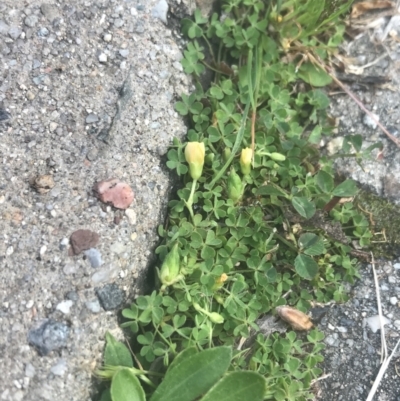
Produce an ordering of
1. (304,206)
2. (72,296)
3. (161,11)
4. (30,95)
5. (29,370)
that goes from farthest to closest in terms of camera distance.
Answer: (161,11), (304,206), (30,95), (72,296), (29,370)

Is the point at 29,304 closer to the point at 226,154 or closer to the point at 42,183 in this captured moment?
the point at 42,183

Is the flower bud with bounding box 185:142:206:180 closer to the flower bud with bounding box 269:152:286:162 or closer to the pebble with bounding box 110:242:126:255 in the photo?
the flower bud with bounding box 269:152:286:162

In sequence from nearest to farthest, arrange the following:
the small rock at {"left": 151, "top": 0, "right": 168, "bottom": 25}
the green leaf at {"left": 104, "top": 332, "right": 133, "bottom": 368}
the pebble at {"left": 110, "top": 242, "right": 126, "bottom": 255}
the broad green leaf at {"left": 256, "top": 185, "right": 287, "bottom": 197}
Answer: the green leaf at {"left": 104, "top": 332, "right": 133, "bottom": 368}
the pebble at {"left": 110, "top": 242, "right": 126, "bottom": 255}
the broad green leaf at {"left": 256, "top": 185, "right": 287, "bottom": 197}
the small rock at {"left": 151, "top": 0, "right": 168, "bottom": 25}

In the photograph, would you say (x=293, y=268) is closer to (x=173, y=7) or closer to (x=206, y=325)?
(x=206, y=325)

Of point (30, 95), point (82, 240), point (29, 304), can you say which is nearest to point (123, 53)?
point (30, 95)

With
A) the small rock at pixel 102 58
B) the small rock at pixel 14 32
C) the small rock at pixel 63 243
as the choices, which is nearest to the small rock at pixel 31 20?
the small rock at pixel 14 32

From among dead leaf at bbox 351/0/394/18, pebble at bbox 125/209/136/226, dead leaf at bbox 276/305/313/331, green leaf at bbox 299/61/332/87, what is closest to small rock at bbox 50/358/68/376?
pebble at bbox 125/209/136/226

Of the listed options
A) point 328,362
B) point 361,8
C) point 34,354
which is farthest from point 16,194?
point 361,8
